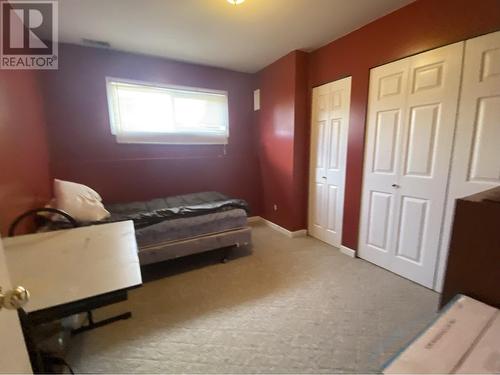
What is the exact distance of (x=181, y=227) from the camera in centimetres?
233

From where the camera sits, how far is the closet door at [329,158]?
2.74 meters

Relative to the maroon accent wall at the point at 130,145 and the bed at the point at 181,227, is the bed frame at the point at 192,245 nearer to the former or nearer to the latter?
the bed at the point at 181,227

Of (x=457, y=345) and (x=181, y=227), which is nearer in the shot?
(x=457, y=345)

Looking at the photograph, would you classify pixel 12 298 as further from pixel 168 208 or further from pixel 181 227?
pixel 168 208

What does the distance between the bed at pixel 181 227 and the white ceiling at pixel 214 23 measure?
1.88 m

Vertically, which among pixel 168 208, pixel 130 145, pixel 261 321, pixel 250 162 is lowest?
pixel 261 321

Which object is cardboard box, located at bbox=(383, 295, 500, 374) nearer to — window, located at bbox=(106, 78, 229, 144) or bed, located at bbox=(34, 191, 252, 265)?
bed, located at bbox=(34, 191, 252, 265)

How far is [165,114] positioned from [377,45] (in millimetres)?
2747

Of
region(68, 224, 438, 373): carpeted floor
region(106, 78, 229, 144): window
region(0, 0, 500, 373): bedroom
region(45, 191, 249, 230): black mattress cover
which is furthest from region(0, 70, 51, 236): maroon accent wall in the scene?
region(68, 224, 438, 373): carpeted floor

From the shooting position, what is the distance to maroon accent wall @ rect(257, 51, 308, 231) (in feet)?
10.1

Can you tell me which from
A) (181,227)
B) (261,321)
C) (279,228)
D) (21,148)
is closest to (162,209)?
(181,227)

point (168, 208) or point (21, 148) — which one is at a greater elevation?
point (21, 148)

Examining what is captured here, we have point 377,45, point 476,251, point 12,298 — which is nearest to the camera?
point 12,298

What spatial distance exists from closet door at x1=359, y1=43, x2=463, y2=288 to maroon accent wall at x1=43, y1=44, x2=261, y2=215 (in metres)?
2.04
